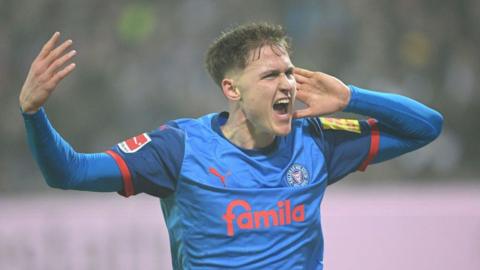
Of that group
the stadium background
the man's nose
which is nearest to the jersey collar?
the man's nose

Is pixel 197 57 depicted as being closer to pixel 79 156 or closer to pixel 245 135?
pixel 245 135

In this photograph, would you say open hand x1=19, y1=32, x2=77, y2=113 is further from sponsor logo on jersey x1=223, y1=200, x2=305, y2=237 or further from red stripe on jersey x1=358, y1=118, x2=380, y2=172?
red stripe on jersey x1=358, y1=118, x2=380, y2=172

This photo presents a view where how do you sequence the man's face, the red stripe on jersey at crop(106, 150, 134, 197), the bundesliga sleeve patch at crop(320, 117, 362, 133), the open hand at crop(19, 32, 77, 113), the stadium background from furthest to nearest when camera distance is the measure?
the stadium background
the bundesliga sleeve patch at crop(320, 117, 362, 133)
the man's face
the red stripe on jersey at crop(106, 150, 134, 197)
the open hand at crop(19, 32, 77, 113)

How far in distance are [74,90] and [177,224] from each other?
300 cm

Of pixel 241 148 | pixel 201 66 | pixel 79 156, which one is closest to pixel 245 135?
pixel 241 148

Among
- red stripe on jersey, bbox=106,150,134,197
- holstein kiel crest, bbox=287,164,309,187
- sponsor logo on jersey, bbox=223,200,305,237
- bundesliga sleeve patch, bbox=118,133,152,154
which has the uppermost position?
bundesliga sleeve patch, bbox=118,133,152,154

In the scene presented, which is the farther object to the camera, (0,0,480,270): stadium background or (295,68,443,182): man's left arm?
(0,0,480,270): stadium background

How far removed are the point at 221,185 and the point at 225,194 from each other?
0.03 m

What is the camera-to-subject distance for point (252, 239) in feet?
8.94

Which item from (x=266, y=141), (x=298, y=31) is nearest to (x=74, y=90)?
(x=298, y=31)

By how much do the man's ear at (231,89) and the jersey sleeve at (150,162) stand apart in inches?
10.2

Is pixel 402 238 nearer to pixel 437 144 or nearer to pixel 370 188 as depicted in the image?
pixel 370 188

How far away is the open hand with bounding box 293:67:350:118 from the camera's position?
2939mm

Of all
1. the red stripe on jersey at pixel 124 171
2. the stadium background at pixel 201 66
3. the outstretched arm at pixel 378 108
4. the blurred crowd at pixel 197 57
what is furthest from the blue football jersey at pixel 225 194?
the blurred crowd at pixel 197 57
